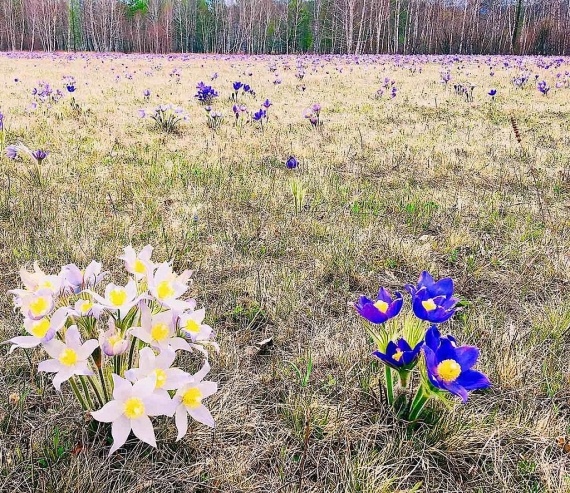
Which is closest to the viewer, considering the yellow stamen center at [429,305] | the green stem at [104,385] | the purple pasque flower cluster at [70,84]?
the green stem at [104,385]

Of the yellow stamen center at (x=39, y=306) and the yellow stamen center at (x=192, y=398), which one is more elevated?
the yellow stamen center at (x=39, y=306)

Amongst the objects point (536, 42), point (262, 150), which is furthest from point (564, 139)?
point (536, 42)

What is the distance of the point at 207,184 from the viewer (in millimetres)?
4426

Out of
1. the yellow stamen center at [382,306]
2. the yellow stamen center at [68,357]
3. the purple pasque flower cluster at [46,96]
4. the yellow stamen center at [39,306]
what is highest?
the purple pasque flower cluster at [46,96]

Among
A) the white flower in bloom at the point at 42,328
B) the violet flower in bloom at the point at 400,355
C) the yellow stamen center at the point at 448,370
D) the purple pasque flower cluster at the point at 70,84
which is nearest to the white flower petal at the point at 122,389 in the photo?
the white flower in bloom at the point at 42,328

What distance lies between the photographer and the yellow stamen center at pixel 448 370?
1.35 metres

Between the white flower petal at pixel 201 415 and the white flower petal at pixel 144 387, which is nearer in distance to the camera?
the white flower petal at pixel 144 387

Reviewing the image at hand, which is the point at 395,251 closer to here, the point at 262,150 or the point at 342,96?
the point at 262,150

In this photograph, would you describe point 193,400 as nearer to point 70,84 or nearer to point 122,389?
point 122,389

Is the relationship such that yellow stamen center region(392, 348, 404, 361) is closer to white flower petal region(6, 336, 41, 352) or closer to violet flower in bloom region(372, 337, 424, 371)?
violet flower in bloom region(372, 337, 424, 371)

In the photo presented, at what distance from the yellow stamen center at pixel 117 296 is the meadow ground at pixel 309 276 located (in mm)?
503

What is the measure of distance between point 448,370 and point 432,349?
0.08 meters

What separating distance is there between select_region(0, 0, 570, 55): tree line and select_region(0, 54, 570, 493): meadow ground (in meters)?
39.8

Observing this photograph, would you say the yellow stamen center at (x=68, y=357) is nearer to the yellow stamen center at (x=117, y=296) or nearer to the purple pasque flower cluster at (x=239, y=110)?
the yellow stamen center at (x=117, y=296)
